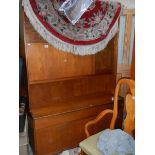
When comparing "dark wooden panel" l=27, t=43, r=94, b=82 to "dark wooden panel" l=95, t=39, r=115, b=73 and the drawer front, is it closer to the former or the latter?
"dark wooden panel" l=95, t=39, r=115, b=73

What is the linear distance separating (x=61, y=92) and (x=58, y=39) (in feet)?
2.25

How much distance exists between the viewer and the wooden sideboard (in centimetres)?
190

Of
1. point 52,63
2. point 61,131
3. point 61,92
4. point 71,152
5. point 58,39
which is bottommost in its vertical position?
point 71,152

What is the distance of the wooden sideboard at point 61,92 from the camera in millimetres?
1903

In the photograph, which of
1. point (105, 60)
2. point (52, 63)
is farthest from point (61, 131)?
point (105, 60)

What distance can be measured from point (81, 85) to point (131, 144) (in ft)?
3.72

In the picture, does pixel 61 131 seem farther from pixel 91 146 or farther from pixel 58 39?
pixel 58 39

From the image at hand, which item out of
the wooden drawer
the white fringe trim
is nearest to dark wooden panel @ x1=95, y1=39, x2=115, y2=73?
the white fringe trim

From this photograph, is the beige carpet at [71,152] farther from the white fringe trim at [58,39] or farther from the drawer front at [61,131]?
the white fringe trim at [58,39]

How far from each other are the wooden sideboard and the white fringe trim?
13 cm

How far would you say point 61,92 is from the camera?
2246 millimetres
